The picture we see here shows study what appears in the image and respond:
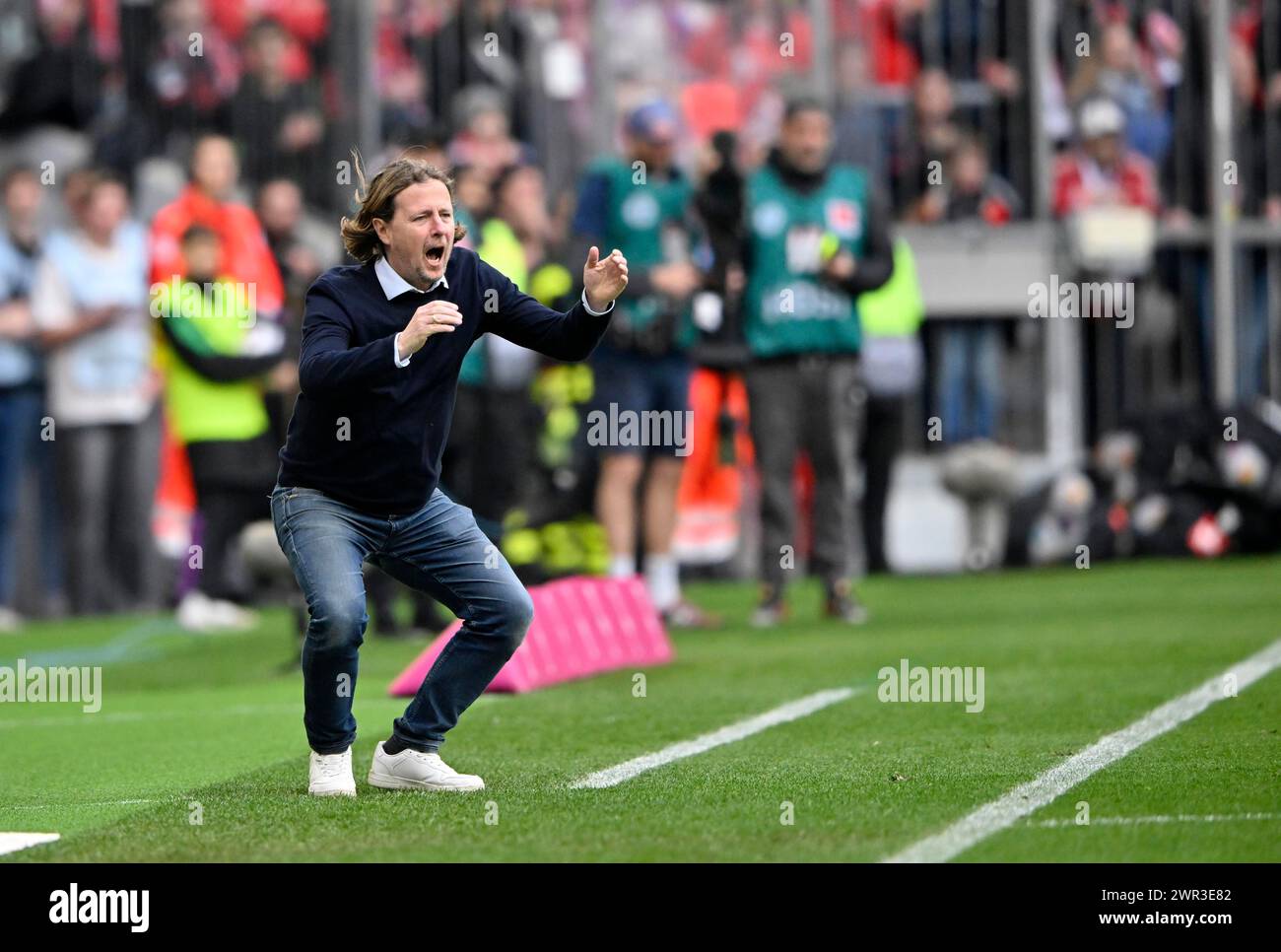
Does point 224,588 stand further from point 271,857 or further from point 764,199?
point 271,857

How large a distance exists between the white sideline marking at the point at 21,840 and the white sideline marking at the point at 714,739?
4.95ft

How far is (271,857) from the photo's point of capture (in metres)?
5.99

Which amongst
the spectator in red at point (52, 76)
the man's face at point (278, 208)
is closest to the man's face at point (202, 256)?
the man's face at point (278, 208)

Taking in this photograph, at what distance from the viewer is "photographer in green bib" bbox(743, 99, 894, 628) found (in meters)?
13.3

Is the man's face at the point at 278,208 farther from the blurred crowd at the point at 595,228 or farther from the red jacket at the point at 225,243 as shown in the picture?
the red jacket at the point at 225,243

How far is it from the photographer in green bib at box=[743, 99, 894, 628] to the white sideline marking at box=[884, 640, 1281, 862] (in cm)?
358

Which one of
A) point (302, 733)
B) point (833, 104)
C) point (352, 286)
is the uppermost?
point (833, 104)

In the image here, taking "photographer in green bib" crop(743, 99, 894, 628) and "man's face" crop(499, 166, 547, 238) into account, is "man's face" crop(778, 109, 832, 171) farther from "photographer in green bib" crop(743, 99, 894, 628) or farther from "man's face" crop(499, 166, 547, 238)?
"man's face" crop(499, 166, 547, 238)

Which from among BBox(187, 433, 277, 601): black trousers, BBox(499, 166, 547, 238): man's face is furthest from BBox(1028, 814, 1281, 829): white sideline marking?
BBox(187, 433, 277, 601): black trousers

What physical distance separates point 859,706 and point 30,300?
782cm

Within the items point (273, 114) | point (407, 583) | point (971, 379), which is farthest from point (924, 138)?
point (407, 583)

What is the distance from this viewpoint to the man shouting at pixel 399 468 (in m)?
7.02

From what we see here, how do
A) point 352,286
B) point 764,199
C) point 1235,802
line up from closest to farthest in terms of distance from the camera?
point 1235,802
point 352,286
point 764,199
